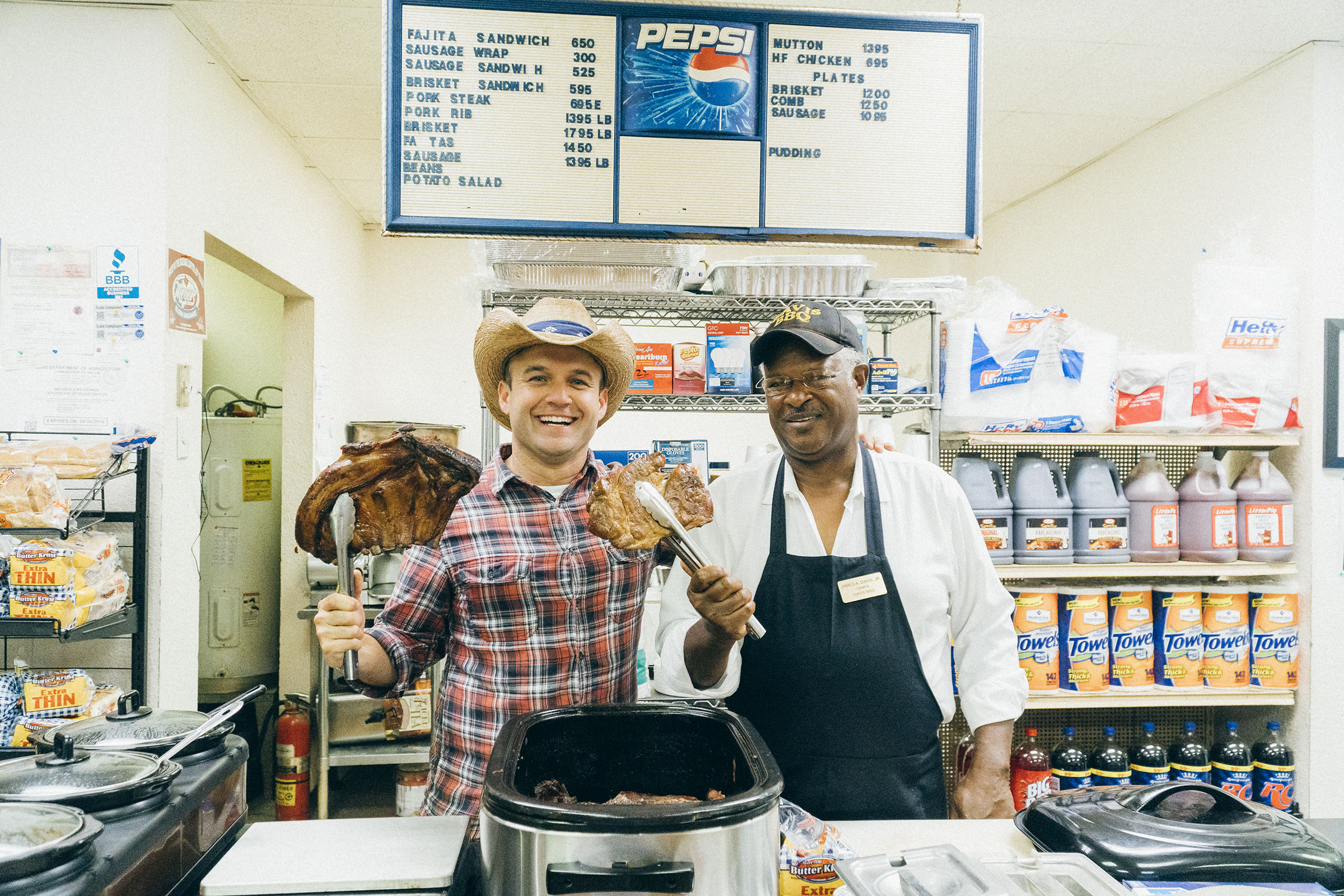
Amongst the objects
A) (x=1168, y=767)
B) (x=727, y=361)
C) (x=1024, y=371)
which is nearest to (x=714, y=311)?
(x=727, y=361)

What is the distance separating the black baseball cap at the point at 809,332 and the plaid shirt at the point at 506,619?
557 mm

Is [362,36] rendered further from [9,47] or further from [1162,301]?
[1162,301]

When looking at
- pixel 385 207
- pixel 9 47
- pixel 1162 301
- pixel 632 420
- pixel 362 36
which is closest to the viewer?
pixel 385 207

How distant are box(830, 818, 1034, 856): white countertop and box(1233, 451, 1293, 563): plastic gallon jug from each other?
2.42 meters

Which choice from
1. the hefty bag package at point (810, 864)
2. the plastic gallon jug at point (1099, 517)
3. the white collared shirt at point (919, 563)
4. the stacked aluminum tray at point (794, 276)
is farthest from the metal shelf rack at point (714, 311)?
the hefty bag package at point (810, 864)

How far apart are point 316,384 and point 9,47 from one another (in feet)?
6.47

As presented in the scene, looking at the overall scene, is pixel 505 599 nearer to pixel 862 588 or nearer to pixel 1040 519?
pixel 862 588

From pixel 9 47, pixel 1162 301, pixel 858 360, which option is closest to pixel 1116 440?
pixel 1162 301

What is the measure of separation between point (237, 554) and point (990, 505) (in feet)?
12.8

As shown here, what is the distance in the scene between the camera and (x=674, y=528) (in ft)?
3.70

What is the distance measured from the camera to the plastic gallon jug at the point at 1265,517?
10.3 ft

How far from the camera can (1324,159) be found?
315 cm

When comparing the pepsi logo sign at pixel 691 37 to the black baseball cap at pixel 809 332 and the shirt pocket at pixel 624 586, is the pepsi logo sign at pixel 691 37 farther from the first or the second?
the shirt pocket at pixel 624 586

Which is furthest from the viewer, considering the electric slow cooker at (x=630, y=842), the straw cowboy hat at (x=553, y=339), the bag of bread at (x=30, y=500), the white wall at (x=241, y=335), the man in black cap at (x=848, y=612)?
the white wall at (x=241, y=335)
